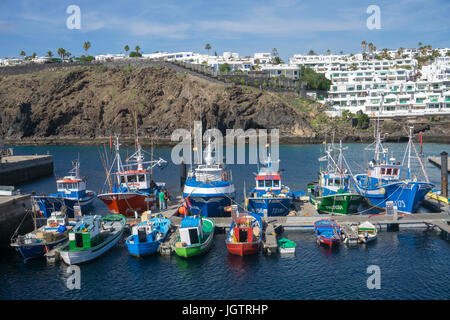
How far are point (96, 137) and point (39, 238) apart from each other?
10159cm

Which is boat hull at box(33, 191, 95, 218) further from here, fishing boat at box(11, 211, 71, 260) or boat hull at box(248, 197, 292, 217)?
boat hull at box(248, 197, 292, 217)

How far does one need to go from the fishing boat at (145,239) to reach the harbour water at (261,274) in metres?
0.61

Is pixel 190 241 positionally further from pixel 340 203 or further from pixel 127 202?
pixel 340 203

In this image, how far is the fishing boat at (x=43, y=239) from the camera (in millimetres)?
27750

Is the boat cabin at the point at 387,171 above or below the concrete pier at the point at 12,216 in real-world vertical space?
above

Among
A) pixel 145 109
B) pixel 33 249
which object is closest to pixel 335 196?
pixel 33 249

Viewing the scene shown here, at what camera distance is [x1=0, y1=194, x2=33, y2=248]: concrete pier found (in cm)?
3076

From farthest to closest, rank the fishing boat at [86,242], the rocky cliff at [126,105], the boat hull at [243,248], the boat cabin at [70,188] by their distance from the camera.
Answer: the rocky cliff at [126,105] → the boat cabin at [70,188] → the boat hull at [243,248] → the fishing boat at [86,242]

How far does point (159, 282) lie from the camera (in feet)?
81.1

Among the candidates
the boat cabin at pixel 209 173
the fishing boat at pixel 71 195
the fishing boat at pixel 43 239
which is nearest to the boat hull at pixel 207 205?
the boat cabin at pixel 209 173

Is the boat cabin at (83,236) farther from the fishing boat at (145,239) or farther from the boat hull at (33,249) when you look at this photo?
the boat hull at (33,249)

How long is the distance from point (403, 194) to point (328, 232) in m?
10.4

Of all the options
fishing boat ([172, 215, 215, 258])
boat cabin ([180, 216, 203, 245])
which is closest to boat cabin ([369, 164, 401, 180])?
fishing boat ([172, 215, 215, 258])

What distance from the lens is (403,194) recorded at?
36.5 meters
